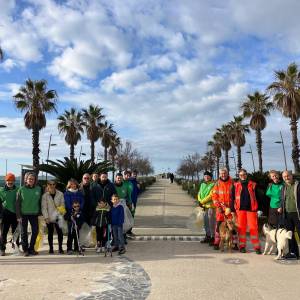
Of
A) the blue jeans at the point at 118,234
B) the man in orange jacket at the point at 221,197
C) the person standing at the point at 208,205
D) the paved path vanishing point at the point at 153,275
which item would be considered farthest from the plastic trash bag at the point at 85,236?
the man in orange jacket at the point at 221,197

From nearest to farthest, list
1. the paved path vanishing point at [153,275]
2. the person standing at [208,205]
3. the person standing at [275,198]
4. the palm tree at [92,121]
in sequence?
1. the paved path vanishing point at [153,275]
2. the person standing at [275,198]
3. the person standing at [208,205]
4. the palm tree at [92,121]

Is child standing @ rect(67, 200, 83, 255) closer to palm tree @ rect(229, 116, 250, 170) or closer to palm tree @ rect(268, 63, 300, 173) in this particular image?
palm tree @ rect(268, 63, 300, 173)

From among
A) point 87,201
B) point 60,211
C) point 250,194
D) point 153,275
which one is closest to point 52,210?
point 60,211

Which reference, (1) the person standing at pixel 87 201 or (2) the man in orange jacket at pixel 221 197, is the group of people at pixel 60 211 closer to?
(1) the person standing at pixel 87 201

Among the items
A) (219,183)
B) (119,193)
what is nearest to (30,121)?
(119,193)

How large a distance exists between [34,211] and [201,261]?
12.1 feet

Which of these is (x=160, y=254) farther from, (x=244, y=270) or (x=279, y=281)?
(x=279, y=281)

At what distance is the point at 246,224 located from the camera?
8.79 m

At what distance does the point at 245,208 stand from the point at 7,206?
5.12 metres

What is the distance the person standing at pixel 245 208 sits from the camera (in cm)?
859

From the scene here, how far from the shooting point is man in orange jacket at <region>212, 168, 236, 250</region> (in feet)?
29.4

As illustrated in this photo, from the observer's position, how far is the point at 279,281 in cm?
627

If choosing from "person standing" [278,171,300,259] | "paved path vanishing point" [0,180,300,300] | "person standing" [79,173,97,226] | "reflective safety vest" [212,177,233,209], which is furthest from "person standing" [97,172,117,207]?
"person standing" [278,171,300,259]

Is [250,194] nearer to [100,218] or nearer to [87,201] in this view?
[100,218]
